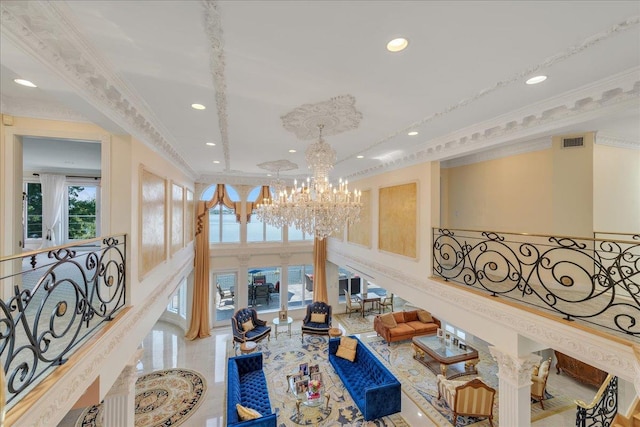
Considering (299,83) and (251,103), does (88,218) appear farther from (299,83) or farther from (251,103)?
(299,83)

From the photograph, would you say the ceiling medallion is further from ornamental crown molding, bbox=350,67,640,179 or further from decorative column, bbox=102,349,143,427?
decorative column, bbox=102,349,143,427

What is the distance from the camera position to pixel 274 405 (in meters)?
5.46

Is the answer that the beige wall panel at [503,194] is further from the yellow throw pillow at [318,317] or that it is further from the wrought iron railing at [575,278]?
the yellow throw pillow at [318,317]

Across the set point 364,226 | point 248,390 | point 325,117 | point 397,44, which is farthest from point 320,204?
point 248,390

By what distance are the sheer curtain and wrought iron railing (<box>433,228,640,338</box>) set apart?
27.6ft

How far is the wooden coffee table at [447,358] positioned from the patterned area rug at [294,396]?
6.62 feet

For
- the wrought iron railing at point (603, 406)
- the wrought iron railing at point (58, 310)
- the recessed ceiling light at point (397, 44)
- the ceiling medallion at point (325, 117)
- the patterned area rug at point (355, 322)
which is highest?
the recessed ceiling light at point (397, 44)

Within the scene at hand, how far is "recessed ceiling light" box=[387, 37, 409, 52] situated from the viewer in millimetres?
1908

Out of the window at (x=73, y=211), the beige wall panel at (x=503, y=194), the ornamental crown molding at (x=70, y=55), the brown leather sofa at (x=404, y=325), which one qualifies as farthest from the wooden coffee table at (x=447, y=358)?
the window at (x=73, y=211)

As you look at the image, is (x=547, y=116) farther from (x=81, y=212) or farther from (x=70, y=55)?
(x=81, y=212)

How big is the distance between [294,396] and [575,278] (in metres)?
5.82

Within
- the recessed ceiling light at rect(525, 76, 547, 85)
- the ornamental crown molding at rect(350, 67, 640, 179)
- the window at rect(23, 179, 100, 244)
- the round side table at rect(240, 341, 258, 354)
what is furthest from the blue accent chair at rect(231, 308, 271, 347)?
the recessed ceiling light at rect(525, 76, 547, 85)

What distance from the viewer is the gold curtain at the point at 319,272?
32.3 ft

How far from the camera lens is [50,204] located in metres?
5.77
